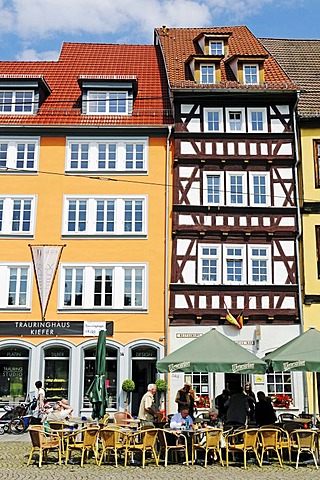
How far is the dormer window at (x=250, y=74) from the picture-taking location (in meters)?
27.2

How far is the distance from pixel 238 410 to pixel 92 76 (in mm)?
17265

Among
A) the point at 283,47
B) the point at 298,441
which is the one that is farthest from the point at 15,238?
the point at 283,47

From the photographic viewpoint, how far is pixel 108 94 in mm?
27250

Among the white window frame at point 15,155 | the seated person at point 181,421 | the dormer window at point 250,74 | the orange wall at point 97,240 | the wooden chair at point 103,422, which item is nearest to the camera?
the seated person at point 181,421

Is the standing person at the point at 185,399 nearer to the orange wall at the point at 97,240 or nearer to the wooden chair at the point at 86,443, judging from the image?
the wooden chair at the point at 86,443

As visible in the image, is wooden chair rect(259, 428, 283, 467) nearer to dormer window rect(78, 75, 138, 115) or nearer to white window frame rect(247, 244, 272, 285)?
white window frame rect(247, 244, 272, 285)

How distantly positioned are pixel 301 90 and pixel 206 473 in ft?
57.7

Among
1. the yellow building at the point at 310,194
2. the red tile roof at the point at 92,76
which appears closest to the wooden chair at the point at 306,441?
the yellow building at the point at 310,194

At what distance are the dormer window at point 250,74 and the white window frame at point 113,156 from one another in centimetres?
541

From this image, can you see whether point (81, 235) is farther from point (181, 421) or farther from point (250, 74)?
point (181, 421)

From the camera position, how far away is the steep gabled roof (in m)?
26.6

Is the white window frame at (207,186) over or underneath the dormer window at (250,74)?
underneath

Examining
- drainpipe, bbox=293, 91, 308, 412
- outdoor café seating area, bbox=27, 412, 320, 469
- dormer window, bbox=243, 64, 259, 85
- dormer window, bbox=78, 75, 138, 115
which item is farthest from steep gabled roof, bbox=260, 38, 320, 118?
outdoor café seating area, bbox=27, 412, 320, 469

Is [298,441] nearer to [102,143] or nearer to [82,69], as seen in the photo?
[102,143]
